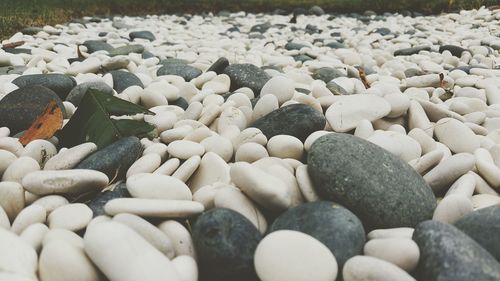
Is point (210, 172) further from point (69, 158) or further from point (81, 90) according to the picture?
point (81, 90)

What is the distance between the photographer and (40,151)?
154 cm

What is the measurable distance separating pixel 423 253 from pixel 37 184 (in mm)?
957

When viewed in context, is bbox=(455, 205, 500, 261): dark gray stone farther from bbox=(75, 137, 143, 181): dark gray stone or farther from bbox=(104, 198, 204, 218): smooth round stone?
bbox=(75, 137, 143, 181): dark gray stone

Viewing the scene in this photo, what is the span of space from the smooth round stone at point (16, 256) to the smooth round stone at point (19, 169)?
1.26 ft

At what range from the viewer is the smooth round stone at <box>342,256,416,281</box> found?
3.04 feet

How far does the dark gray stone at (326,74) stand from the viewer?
8.84 ft

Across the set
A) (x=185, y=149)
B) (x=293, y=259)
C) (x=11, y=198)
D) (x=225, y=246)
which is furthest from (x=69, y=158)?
(x=293, y=259)

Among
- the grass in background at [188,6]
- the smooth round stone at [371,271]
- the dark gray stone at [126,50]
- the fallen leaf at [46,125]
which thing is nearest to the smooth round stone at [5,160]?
the fallen leaf at [46,125]

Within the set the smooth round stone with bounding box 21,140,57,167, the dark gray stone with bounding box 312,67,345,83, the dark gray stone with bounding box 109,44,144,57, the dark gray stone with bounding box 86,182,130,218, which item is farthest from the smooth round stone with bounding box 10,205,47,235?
the dark gray stone with bounding box 109,44,144,57

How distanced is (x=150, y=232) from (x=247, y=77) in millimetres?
1421

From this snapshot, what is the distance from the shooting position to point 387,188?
1237 mm

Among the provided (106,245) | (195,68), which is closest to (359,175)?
(106,245)

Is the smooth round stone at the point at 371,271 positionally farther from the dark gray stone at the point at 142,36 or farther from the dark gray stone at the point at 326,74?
the dark gray stone at the point at 142,36

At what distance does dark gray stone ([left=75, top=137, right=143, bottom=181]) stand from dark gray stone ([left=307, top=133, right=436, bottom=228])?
0.56 meters
